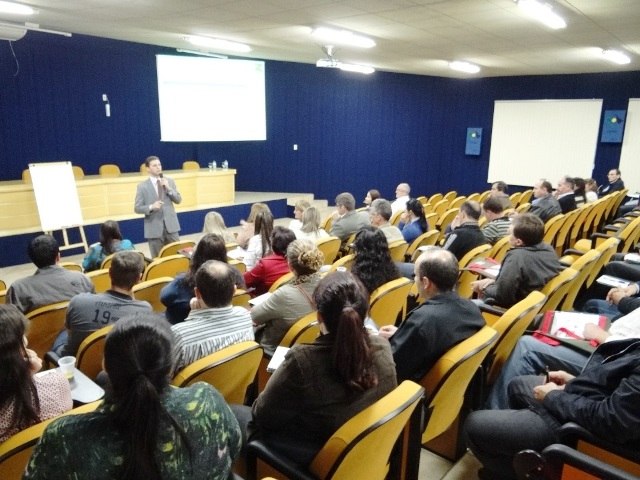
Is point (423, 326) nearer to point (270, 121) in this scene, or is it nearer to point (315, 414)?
point (315, 414)

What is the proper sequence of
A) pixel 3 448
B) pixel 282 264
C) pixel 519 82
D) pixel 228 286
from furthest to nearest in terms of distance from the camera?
pixel 519 82, pixel 282 264, pixel 228 286, pixel 3 448

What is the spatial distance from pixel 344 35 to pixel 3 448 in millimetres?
6127

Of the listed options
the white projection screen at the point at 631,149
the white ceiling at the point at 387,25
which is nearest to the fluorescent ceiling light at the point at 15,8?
the white ceiling at the point at 387,25

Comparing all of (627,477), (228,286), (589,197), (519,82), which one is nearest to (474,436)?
(627,477)

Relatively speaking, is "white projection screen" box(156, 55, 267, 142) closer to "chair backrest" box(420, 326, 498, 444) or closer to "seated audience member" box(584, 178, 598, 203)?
"seated audience member" box(584, 178, 598, 203)

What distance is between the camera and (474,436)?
78.5 inches

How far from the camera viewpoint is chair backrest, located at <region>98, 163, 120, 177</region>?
8.46 m

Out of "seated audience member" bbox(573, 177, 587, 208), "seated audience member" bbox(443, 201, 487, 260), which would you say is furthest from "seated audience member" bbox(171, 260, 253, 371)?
"seated audience member" bbox(573, 177, 587, 208)

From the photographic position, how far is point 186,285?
2871 millimetres

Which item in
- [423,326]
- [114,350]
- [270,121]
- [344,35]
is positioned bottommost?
[423,326]

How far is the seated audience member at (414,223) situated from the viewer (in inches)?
206

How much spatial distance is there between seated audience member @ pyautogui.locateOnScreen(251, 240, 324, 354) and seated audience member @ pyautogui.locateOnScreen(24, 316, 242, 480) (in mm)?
1337

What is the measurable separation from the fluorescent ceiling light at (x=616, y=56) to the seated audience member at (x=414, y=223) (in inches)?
184

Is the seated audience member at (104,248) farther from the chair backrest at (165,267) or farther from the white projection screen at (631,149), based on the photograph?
the white projection screen at (631,149)
